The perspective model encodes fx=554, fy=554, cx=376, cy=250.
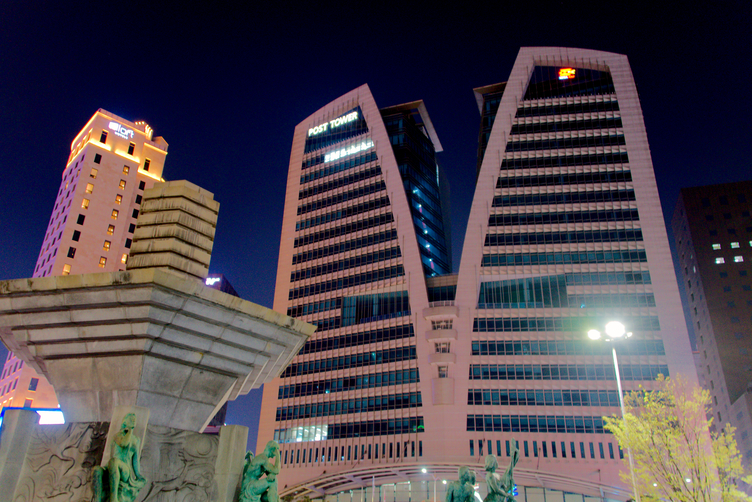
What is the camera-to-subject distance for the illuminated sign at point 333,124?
116 m

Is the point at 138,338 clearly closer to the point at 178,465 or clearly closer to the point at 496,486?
the point at 178,465

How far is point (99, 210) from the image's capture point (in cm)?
9838

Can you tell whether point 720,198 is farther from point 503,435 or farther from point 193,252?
point 193,252

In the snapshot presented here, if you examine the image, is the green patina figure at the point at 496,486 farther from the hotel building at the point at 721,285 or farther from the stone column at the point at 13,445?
the hotel building at the point at 721,285

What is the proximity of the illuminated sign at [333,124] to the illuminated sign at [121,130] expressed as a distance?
36149 mm

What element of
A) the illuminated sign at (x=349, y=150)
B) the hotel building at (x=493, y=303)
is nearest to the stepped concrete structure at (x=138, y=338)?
the hotel building at (x=493, y=303)

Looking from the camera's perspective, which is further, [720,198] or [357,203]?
[720,198]

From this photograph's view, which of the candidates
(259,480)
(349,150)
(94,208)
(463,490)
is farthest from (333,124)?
(259,480)

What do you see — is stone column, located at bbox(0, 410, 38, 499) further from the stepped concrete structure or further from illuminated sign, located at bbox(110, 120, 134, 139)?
illuminated sign, located at bbox(110, 120, 134, 139)

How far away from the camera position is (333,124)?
11800cm

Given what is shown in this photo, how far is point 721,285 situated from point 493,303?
2285 inches

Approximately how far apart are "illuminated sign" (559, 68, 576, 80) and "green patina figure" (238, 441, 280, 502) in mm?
109762

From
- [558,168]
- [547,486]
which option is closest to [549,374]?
[547,486]

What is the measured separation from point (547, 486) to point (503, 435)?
1162 centimetres
